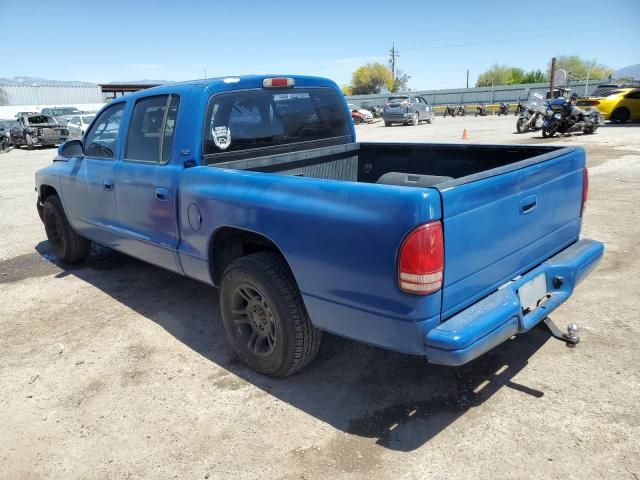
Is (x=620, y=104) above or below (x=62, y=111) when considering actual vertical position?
below

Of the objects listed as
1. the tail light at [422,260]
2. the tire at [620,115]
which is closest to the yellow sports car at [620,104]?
the tire at [620,115]

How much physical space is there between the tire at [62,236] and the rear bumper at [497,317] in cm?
455

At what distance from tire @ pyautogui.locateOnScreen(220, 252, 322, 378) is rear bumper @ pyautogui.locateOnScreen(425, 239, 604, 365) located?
891 mm

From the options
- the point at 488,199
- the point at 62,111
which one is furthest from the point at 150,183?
the point at 62,111

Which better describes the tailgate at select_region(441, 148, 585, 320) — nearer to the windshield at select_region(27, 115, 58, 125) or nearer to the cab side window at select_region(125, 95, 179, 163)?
the cab side window at select_region(125, 95, 179, 163)

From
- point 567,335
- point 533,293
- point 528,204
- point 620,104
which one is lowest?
point 567,335

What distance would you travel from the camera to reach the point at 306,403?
300cm

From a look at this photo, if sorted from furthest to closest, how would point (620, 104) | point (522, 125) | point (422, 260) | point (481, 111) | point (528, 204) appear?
point (481, 111) < point (620, 104) < point (522, 125) < point (528, 204) < point (422, 260)

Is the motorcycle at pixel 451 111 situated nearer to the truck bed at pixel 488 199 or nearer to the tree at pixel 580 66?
the truck bed at pixel 488 199

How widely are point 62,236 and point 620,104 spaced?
2166 centimetres

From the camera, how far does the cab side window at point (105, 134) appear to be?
172 inches

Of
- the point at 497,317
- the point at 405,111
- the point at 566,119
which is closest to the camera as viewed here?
the point at 497,317

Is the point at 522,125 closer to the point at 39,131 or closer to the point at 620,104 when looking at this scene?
the point at 620,104

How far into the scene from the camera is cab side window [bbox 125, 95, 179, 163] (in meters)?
3.73
